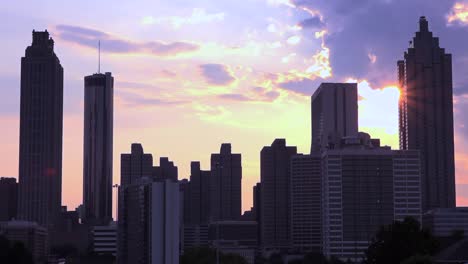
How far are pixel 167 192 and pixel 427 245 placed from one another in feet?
298

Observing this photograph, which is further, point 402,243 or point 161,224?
point 161,224

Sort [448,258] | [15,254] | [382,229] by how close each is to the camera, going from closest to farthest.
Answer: [448,258], [382,229], [15,254]

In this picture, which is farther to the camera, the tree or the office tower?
the office tower

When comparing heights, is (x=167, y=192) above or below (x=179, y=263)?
above

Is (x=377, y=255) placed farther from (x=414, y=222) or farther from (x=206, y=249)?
(x=206, y=249)

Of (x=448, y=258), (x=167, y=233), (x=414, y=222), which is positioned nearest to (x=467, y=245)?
(x=448, y=258)

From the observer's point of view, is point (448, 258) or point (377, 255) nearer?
point (448, 258)

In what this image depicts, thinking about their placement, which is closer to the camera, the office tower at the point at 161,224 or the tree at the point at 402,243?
the tree at the point at 402,243

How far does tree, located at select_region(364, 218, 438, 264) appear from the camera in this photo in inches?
4368

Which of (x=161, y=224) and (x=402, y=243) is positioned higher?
(x=161, y=224)

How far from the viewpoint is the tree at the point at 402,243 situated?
111m

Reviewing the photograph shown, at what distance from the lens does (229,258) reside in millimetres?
194875

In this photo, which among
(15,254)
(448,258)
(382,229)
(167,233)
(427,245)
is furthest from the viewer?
(167,233)

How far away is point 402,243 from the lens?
11219 cm
